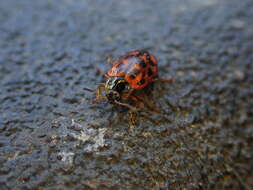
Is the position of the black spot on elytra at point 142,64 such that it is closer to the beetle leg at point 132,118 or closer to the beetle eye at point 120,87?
the beetle eye at point 120,87

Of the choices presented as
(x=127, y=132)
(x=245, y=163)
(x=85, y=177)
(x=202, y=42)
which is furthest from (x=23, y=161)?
(x=202, y=42)

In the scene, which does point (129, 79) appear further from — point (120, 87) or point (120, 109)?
point (120, 109)

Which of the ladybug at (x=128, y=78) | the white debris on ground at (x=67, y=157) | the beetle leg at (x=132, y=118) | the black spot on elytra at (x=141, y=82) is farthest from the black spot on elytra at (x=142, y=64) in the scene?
the white debris on ground at (x=67, y=157)

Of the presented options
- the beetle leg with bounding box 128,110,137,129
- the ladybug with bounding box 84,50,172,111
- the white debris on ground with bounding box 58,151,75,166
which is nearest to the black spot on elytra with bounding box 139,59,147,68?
the ladybug with bounding box 84,50,172,111

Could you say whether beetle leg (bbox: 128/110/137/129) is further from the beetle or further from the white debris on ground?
the white debris on ground

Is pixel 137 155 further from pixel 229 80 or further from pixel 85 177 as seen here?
pixel 229 80

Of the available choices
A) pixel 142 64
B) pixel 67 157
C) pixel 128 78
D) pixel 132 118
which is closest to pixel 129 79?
pixel 128 78
